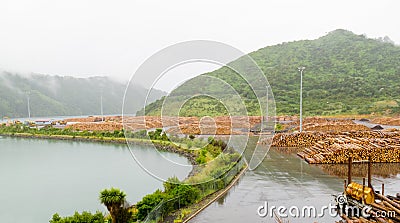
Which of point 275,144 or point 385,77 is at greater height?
point 385,77

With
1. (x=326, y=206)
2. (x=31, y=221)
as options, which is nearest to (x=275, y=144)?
(x=326, y=206)

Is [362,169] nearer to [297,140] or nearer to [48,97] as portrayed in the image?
[297,140]

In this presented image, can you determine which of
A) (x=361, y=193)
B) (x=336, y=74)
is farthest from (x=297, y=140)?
(x=336, y=74)

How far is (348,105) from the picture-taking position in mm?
39531

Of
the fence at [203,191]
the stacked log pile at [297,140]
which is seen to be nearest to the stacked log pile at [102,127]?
the stacked log pile at [297,140]

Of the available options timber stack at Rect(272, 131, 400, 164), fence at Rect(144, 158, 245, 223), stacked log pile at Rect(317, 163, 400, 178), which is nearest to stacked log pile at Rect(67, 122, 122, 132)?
timber stack at Rect(272, 131, 400, 164)

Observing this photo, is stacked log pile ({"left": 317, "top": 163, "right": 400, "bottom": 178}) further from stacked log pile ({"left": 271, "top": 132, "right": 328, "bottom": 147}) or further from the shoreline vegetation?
stacked log pile ({"left": 271, "top": 132, "right": 328, "bottom": 147})

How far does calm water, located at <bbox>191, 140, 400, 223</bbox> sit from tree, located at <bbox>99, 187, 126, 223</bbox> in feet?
5.39

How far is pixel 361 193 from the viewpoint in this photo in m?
6.04

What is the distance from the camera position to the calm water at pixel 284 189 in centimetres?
688

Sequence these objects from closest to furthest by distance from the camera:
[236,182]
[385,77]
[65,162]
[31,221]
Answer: [31,221]
[236,182]
[65,162]
[385,77]

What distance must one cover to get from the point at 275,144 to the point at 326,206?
34.1 feet

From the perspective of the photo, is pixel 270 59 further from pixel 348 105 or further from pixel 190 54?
pixel 190 54

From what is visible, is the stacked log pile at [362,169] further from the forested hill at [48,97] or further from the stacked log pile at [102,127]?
the forested hill at [48,97]
